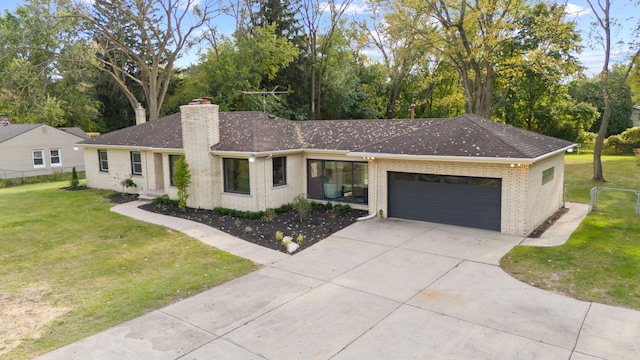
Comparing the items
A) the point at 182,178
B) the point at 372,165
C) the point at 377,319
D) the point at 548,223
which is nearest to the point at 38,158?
the point at 182,178

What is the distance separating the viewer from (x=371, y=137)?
1633 centimetres

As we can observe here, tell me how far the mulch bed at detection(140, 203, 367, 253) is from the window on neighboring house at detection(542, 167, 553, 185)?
6178mm

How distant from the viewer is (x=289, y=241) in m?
11.8

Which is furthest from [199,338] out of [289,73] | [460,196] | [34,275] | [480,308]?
[289,73]

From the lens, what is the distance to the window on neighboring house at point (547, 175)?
532 inches

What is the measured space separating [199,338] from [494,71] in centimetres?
2437

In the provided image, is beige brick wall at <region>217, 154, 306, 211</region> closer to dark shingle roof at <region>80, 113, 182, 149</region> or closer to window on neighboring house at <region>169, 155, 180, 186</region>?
window on neighboring house at <region>169, 155, 180, 186</region>

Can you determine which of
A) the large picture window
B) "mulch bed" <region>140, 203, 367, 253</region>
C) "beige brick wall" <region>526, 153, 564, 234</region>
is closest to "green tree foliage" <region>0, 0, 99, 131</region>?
"mulch bed" <region>140, 203, 367, 253</region>

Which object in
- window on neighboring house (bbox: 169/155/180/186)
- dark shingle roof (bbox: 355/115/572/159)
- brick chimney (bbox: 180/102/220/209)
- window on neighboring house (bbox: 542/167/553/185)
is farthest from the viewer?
window on neighboring house (bbox: 169/155/180/186)

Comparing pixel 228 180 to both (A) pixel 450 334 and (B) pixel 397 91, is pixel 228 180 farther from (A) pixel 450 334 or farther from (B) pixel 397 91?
(B) pixel 397 91

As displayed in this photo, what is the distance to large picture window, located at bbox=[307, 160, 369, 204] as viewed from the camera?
15766 mm

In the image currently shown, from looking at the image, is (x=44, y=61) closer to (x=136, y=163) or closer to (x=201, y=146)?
(x=136, y=163)

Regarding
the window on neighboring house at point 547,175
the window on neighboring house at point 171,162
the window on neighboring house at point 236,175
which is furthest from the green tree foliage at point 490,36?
the window on neighboring house at point 171,162

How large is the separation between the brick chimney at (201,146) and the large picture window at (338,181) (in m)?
3.95
